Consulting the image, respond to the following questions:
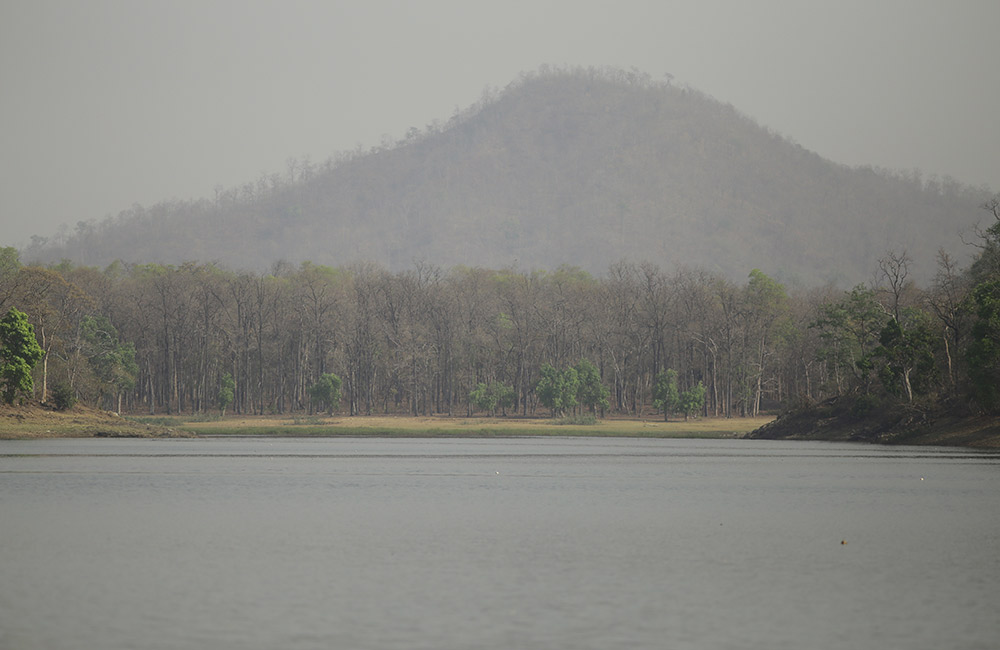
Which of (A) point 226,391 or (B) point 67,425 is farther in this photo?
(A) point 226,391

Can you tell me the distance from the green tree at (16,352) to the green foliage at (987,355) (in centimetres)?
5534

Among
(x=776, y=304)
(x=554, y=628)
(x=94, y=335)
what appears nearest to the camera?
(x=554, y=628)

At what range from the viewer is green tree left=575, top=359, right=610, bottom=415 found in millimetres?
104188

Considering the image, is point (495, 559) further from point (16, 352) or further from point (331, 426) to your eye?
point (331, 426)

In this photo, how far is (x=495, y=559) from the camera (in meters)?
22.3

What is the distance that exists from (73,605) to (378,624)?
5041mm

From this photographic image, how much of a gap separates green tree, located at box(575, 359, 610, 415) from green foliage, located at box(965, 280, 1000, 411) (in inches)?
1881

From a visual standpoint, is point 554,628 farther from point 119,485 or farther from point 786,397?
point 786,397

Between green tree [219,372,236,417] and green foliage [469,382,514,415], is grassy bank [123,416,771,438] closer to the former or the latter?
green tree [219,372,236,417]

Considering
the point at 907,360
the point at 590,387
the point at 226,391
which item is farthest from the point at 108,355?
the point at 907,360

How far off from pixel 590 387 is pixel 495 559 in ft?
273

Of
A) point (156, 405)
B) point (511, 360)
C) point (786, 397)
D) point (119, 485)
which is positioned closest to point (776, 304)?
point (786, 397)

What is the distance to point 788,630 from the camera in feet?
51.8

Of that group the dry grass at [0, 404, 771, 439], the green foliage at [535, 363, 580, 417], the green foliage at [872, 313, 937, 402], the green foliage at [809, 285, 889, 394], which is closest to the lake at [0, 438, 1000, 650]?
the green foliage at [872, 313, 937, 402]
